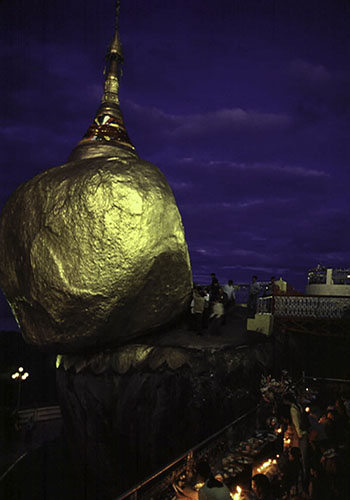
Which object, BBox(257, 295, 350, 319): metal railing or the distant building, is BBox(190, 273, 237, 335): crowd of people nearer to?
BBox(257, 295, 350, 319): metal railing

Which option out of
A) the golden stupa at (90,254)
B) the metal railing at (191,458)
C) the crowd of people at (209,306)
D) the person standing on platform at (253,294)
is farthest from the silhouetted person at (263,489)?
the person standing on platform at (253,294)

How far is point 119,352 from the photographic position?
27.0ft

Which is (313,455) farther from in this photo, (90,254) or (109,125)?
(109,125)

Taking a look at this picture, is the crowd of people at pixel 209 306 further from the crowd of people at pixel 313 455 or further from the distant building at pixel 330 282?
the distant building at pixel 330 282

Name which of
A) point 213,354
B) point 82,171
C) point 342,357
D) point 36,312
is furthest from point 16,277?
point 342,357

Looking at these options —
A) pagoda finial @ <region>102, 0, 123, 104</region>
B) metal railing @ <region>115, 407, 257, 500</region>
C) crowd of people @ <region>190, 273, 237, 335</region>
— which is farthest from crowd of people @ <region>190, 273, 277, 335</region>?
pagoda finial @ <region>102, 0, 123, 104</region>

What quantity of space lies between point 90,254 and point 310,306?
709cm

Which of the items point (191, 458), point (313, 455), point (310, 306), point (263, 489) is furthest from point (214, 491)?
point (310, 306)

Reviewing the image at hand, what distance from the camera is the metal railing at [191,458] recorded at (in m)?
4.17

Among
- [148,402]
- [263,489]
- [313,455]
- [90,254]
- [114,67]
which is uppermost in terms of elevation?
[114,67]

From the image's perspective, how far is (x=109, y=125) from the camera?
36.2 ft

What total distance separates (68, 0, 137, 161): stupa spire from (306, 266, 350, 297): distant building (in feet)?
35.2

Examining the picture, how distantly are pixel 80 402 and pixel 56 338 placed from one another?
194cm

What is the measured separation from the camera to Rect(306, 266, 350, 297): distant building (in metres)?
15.5
